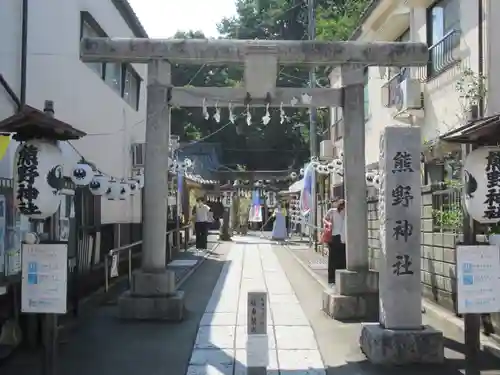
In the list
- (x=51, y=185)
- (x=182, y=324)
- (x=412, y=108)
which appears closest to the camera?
→ (x=51, y=185)

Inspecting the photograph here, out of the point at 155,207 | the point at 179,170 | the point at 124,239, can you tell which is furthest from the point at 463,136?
the point at 179,170

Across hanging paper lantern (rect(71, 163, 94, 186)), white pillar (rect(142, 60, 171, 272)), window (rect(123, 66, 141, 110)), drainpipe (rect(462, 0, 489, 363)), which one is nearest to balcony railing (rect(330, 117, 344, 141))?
window (rect(123, 66, 141, 110))

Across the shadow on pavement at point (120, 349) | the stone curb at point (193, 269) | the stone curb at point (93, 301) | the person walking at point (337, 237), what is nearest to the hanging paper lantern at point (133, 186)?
the stone curb at point (93, 301)

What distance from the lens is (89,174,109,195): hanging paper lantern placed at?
39.4 ft

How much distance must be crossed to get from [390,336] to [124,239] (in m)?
11.3

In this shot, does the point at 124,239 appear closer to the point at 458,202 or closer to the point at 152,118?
the point at 152,118

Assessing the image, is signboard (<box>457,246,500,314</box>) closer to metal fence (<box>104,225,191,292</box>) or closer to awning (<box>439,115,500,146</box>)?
awning (<box>439,115,500,146</box>)

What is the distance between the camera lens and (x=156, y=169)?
408 inches

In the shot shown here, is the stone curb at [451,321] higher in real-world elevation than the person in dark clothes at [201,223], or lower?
lower

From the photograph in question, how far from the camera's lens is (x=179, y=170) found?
23.0 m

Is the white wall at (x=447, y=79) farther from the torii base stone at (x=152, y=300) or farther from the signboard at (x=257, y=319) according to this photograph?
the signboard at (x=257, y=319)

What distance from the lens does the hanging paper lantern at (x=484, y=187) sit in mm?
6520

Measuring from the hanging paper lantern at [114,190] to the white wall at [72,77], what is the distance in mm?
1222

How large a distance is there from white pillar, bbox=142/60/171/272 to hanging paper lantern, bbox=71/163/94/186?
1202 millimetres
